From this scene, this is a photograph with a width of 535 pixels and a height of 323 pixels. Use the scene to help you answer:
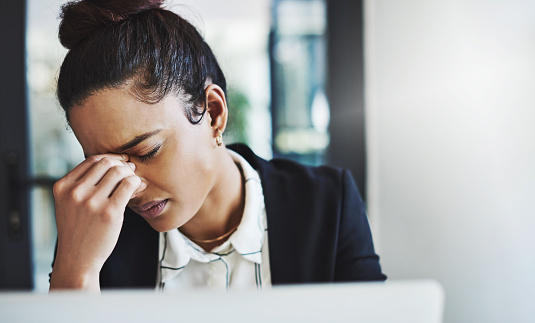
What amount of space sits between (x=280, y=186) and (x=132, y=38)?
0.46 meters

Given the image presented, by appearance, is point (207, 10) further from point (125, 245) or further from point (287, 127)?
point (125, 245)

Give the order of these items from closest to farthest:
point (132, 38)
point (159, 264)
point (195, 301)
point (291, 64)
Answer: point (195, 301)
point (132, 38)
point (159, 264)
point (291, 64)

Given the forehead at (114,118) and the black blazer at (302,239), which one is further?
the black blazer at (302,239)

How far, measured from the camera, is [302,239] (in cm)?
95

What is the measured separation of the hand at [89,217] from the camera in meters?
0.73

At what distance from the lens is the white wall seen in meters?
1.72

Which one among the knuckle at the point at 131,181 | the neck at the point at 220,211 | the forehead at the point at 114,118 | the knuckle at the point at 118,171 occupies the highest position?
the forehead at the point at 114,118

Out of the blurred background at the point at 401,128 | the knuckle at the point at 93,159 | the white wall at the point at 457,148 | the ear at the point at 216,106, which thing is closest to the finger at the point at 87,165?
the knuckle at the point at 93,159

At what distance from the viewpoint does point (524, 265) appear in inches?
67.6

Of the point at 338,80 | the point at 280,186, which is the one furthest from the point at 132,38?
the point at 338,80

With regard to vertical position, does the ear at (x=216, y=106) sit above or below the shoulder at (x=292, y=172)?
above

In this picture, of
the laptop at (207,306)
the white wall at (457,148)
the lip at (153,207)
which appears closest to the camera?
the laptop at (207,306)

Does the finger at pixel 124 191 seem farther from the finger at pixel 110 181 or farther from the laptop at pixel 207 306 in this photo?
the laptop at pixel 207 306

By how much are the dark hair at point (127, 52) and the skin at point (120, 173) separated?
0.9 inches
